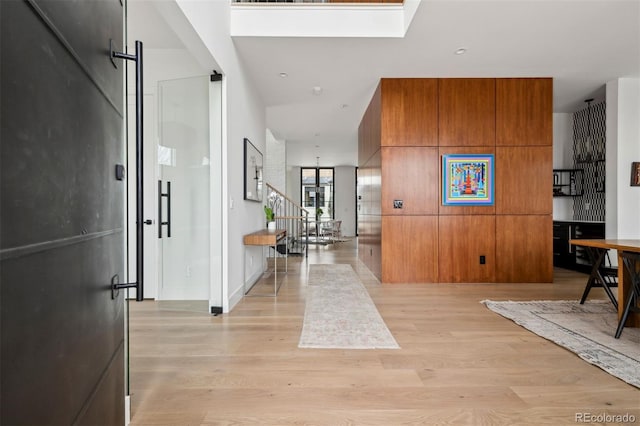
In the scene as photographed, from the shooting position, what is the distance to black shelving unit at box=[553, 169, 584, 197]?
18.9 feet

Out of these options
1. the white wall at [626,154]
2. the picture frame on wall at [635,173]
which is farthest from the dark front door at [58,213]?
the picture frame on wall at [635,173]

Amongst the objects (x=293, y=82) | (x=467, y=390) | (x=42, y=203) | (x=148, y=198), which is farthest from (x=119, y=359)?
(x=293, y=82)

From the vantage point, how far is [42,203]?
72 centimetres

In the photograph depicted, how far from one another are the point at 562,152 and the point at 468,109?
300 cm

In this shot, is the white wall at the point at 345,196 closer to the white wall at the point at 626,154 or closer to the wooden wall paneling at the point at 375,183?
the wooden wall paneling at the point at 375,183

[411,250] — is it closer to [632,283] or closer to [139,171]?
[632,283]

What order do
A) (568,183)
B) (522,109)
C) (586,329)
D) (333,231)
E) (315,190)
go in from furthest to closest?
(315,190), (333,231), (568,183), (522,109), (586,329)

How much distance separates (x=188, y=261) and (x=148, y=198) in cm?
93

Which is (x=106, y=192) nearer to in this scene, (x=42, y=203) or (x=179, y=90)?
(x=42, y=203)

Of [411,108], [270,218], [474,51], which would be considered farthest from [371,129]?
[270,218]

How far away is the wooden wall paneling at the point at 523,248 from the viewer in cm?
452

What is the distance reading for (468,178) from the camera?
4.55 m

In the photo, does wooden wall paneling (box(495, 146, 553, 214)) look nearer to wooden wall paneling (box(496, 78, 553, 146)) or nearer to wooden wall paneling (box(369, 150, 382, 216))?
wooden wall paneling (box(496, 78, 553, 146))

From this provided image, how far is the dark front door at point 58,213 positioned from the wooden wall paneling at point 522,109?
4.81m
